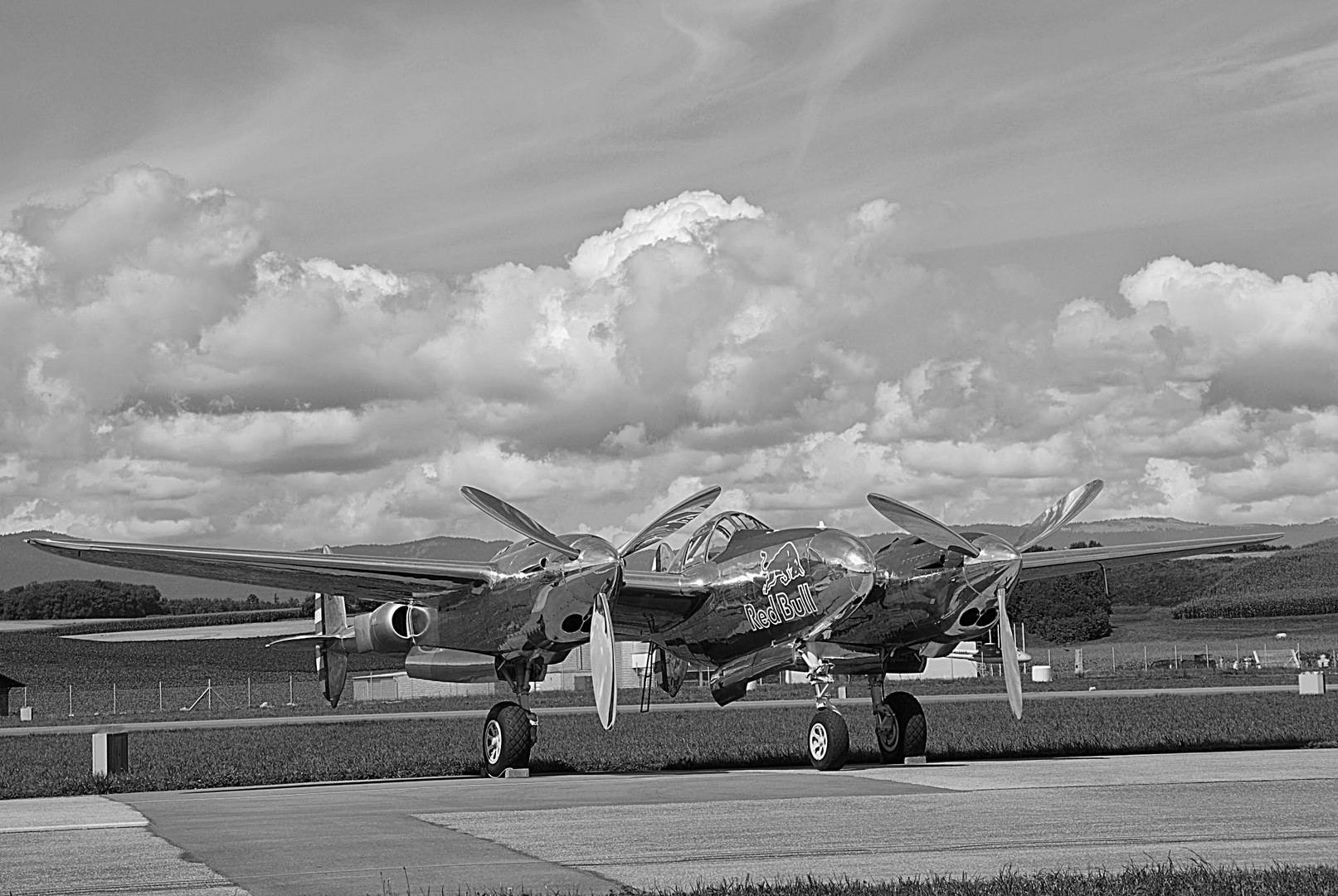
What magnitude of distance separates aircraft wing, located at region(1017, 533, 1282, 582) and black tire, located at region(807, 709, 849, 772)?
4.78 metres

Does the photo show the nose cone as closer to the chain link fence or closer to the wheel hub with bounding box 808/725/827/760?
the wheel hub with bounding box 808/725/827/760

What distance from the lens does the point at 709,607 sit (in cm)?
2438

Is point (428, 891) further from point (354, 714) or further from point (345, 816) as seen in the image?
point (354, 714)

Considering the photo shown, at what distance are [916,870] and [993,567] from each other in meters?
11.5

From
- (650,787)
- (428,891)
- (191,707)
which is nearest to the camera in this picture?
(428,891)

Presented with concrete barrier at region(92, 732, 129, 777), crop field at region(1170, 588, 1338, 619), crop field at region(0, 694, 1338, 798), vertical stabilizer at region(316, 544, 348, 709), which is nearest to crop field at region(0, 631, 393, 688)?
crop field at region(0, 694, 1338, 798)

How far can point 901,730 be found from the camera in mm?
24875

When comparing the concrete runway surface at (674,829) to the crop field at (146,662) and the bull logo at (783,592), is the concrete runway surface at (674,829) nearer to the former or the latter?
the bull logo at (783,592)

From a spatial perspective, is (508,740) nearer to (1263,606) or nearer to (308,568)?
(308,568)

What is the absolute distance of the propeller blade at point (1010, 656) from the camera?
23.5m

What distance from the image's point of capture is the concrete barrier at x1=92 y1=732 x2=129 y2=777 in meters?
24.9

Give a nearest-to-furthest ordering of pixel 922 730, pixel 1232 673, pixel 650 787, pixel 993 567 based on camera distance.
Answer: pixel 650 787 → pixel 993 567 → pixel 922 730 → pixel 1232 673

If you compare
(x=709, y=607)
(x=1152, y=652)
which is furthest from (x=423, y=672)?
(x=1152, y=652)

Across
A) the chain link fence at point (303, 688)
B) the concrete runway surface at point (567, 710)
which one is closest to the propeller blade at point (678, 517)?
the concrete runway surface at point (567, 710)
